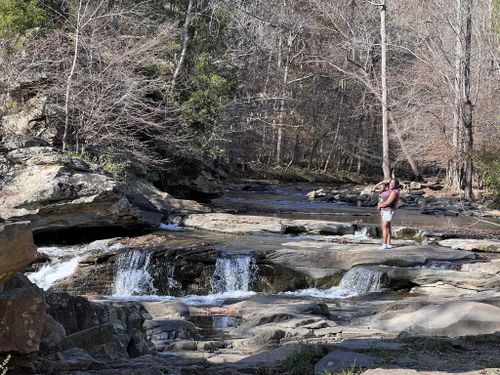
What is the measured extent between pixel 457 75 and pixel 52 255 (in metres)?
21.1

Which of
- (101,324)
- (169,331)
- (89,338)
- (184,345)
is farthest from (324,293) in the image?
(89,338)

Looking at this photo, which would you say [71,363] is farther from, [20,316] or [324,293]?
[324,293]

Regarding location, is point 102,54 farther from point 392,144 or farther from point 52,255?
point 392,144

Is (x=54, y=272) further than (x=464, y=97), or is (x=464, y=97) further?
(x=464, y=97)

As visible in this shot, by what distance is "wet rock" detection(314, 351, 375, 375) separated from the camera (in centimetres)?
527

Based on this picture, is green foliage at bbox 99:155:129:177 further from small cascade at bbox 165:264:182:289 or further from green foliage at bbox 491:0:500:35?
green foliage at bbox 491:0:500:35

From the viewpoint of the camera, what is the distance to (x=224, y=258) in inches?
543

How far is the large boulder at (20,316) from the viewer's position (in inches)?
171

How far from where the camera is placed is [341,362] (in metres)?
5.41

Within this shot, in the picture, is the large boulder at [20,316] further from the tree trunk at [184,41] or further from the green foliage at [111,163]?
the tree trunk at [184,41]

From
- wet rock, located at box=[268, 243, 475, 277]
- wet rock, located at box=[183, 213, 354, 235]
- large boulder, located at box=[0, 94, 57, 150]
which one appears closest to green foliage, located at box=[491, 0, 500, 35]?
wet rock, located at box=[183, 213, 354, 235]

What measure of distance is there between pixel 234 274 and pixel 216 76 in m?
13.1

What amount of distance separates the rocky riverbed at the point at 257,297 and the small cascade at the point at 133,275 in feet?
0.08

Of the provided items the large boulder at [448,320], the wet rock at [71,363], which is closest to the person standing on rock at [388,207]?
the large boulder at [448,320]
